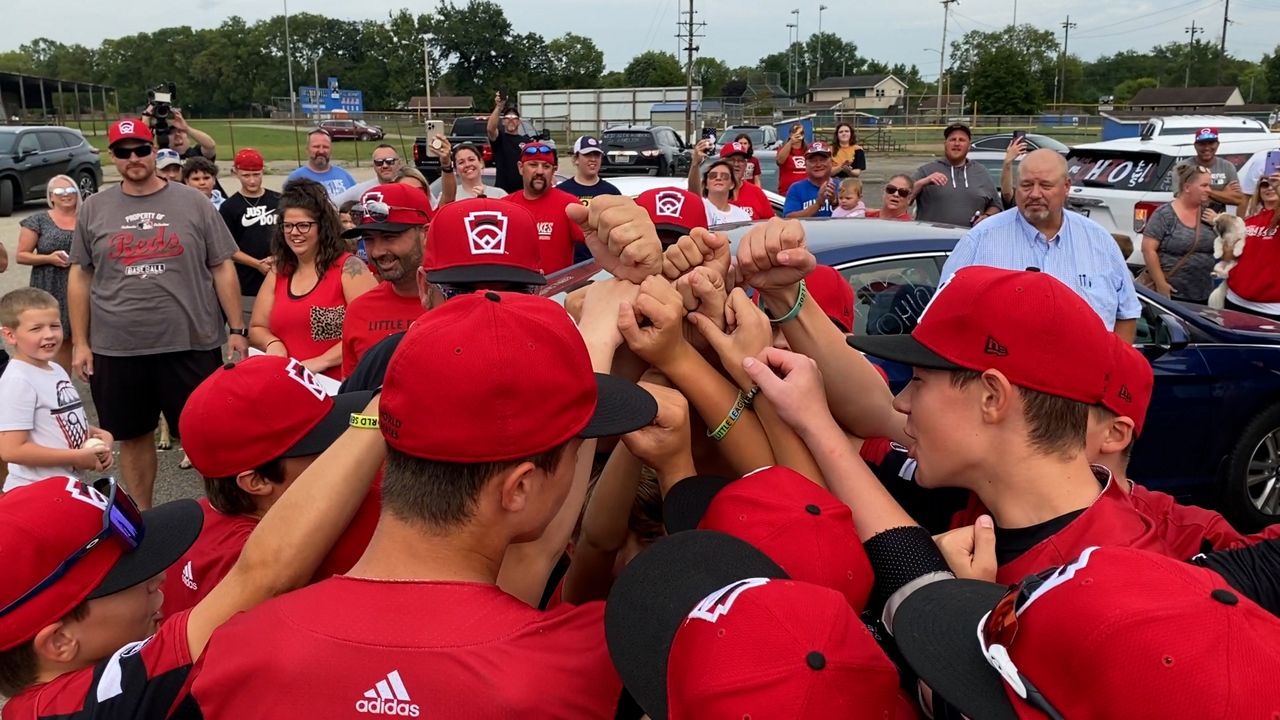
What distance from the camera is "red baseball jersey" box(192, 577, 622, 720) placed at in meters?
1.21

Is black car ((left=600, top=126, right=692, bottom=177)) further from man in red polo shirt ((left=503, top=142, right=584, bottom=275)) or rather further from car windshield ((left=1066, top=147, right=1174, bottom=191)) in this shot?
man in red polo shirt ((left=503, top=142, right=584, bottom=275))

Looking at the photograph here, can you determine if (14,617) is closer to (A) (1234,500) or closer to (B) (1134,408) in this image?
(B) (1134,408)

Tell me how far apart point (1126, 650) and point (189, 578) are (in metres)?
1.85

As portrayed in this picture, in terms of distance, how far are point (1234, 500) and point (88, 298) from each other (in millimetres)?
6430

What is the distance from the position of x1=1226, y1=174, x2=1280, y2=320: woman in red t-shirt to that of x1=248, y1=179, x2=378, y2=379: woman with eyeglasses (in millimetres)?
5873

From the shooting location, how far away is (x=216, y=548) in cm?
206

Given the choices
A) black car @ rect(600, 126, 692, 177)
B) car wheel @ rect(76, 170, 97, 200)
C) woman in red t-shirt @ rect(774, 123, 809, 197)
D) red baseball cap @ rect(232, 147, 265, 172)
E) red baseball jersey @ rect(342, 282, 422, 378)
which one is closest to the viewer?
red baseball jersey @ rect(342, 282, 422, 378)

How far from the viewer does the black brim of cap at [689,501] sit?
1.74 meters

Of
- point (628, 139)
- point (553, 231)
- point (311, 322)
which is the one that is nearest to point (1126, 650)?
point (311, 322)

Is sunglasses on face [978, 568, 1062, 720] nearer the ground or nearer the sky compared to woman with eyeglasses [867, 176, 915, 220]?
nearer the ground

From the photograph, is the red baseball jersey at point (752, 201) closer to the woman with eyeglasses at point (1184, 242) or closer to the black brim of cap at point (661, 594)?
the woman with eyeglasses at point (1184, 242)

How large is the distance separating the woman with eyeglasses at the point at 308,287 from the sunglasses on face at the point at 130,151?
736 millimetres

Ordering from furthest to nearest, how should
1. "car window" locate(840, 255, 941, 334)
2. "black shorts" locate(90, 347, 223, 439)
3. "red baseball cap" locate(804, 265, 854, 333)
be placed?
"black shorts" locate(90, 347, 223, 439) → "car window" locate(840, 255, 941, 334) → "red baseball cap" locate(804, 265, 854, 333)

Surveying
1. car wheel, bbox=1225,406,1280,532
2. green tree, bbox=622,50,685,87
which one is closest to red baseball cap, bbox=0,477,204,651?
car wheel, bbox=1225,406,1280,532
